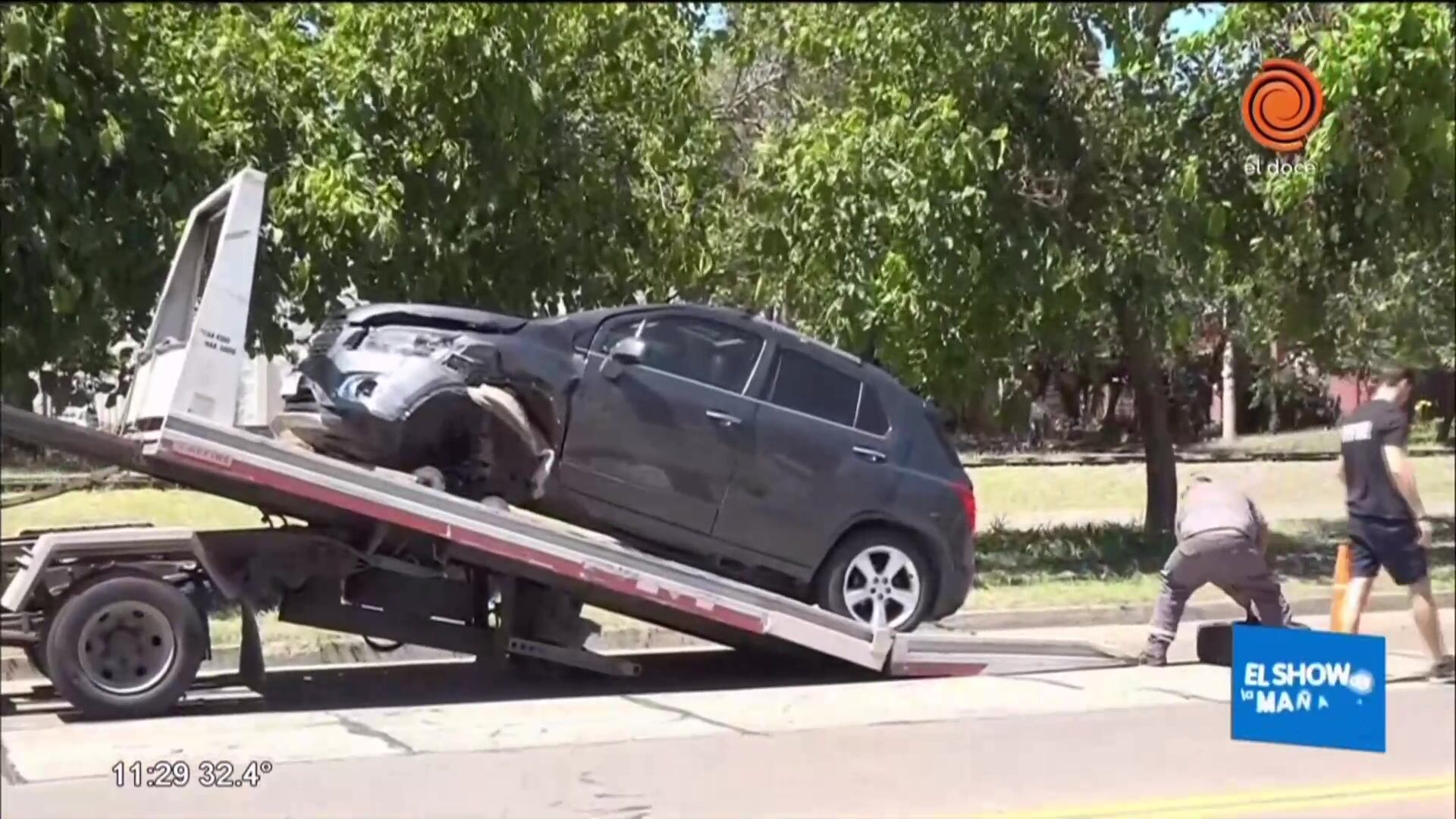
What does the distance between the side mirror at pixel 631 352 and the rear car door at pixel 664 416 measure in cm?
2

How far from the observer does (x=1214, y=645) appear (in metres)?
7.34

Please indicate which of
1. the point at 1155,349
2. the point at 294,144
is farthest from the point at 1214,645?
the point at 294,144

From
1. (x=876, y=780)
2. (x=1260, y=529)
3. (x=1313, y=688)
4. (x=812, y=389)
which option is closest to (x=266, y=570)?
(x=812, y=389)

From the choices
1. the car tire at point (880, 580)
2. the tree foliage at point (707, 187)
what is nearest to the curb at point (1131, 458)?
the tree foliage at point (707, 187)

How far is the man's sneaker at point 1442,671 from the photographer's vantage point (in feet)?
27.1

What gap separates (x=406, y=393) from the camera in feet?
27.2

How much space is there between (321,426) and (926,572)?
3.07 m

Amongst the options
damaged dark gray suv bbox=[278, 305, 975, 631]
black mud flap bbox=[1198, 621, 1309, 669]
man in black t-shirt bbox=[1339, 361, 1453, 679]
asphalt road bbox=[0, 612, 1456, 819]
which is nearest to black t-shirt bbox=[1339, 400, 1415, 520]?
man in black t-shirt bbox=[1339, 361, 1453, 679]

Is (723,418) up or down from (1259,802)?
up

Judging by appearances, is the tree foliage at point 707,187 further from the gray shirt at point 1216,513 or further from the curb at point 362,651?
the curb at point 362,651

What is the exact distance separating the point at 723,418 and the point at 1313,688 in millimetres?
3276

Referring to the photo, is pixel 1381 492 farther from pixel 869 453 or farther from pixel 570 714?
pixel 570 714

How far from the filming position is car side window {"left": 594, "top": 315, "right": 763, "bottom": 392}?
851cm

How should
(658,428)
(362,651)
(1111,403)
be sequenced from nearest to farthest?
(658,428) → (1111,403) → (362,651)
